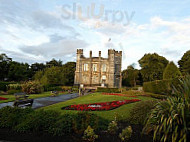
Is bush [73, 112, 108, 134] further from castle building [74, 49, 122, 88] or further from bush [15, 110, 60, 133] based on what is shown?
castle building [74, 49, 122, 88]

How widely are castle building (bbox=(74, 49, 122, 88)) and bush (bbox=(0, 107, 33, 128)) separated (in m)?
47.0

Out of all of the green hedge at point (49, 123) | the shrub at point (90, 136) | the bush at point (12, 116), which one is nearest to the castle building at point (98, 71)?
the bush at point (12, 116)

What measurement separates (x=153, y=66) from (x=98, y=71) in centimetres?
1943

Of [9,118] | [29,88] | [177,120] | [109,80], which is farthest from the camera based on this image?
[109,80]

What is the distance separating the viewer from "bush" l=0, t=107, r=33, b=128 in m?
5.45

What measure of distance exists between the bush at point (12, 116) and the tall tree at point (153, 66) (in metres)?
48.7

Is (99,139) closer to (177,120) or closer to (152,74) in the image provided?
(177,120)

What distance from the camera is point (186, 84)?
3979 mm

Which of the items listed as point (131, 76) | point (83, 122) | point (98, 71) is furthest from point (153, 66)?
point (83, 122)

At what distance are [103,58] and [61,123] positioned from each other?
50.7 metres

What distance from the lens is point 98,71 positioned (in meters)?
53.8

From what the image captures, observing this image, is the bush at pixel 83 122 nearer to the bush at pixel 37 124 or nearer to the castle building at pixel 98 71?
the bush at pixel 37 124

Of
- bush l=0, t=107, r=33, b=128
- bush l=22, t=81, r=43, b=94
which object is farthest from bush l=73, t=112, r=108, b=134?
bush l=22, t=81, r=43, b=94

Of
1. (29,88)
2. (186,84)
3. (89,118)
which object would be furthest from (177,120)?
(29,88)
